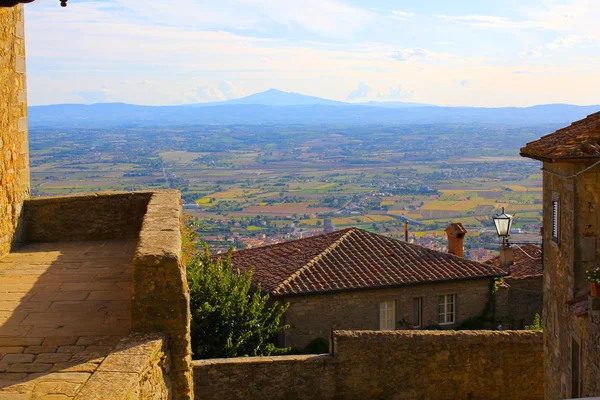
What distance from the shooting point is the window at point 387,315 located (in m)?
21.0

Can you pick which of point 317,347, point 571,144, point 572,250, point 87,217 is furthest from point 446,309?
point 87,217

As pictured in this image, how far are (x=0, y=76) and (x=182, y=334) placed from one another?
14.4 feet

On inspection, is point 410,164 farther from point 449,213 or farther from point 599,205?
point 599,205

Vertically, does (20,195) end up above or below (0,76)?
below

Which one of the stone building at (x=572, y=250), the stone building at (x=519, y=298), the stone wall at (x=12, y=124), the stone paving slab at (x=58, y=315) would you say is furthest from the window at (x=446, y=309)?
the stone wall at (x=12, y=124)

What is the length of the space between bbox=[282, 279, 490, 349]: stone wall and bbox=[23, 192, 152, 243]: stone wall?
9793 millimetres

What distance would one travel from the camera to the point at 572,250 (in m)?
11.7

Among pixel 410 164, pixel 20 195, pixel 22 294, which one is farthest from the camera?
pixel 410 164

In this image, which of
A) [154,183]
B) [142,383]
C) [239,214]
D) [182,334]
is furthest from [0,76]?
[154,183]

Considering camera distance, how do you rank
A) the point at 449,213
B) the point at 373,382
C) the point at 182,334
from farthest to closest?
the point at 449,213 < the point at 373,382 < the point at 182,334

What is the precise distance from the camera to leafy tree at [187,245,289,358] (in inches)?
638

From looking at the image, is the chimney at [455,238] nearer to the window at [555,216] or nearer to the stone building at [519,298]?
the stone building at [519,298]

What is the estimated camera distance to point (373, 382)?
1412cm

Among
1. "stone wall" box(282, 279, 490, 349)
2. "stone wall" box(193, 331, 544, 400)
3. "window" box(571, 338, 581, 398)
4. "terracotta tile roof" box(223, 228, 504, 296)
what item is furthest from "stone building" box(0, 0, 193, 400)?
"stone wall" box(282, 279, 490, 349)
